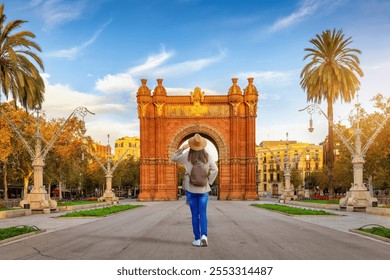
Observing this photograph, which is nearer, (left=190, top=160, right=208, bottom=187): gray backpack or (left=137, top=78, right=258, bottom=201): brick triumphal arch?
(left=190, top=160, right=208, bottom=187): gray backpack

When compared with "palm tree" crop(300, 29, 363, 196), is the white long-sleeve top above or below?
below

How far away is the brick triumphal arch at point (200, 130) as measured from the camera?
69188mm

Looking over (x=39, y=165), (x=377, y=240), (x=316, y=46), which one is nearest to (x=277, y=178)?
(x=316, y=46)

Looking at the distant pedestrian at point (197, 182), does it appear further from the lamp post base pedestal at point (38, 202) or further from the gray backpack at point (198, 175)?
the lamp post base pedestal at point (38, 202)

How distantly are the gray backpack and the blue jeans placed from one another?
1.00 feet

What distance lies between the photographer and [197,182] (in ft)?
35.9

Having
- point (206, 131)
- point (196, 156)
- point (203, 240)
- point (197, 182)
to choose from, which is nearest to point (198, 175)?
point (197, 182)

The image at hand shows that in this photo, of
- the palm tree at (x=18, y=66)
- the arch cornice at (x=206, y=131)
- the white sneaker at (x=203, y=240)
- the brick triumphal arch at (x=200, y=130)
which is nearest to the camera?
the white sneaker at (x=203, y=240)

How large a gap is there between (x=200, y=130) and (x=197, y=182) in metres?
60.0

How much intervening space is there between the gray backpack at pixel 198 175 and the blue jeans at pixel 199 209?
0.30 meters

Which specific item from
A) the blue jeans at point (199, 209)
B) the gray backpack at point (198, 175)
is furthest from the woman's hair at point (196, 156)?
the blue jeans at point (199, 209)

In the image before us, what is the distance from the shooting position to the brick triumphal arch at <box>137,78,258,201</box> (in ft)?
227

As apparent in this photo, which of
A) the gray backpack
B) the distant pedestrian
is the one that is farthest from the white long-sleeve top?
the gray backpack

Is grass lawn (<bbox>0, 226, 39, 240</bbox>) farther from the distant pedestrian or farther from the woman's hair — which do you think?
the woman's hair
